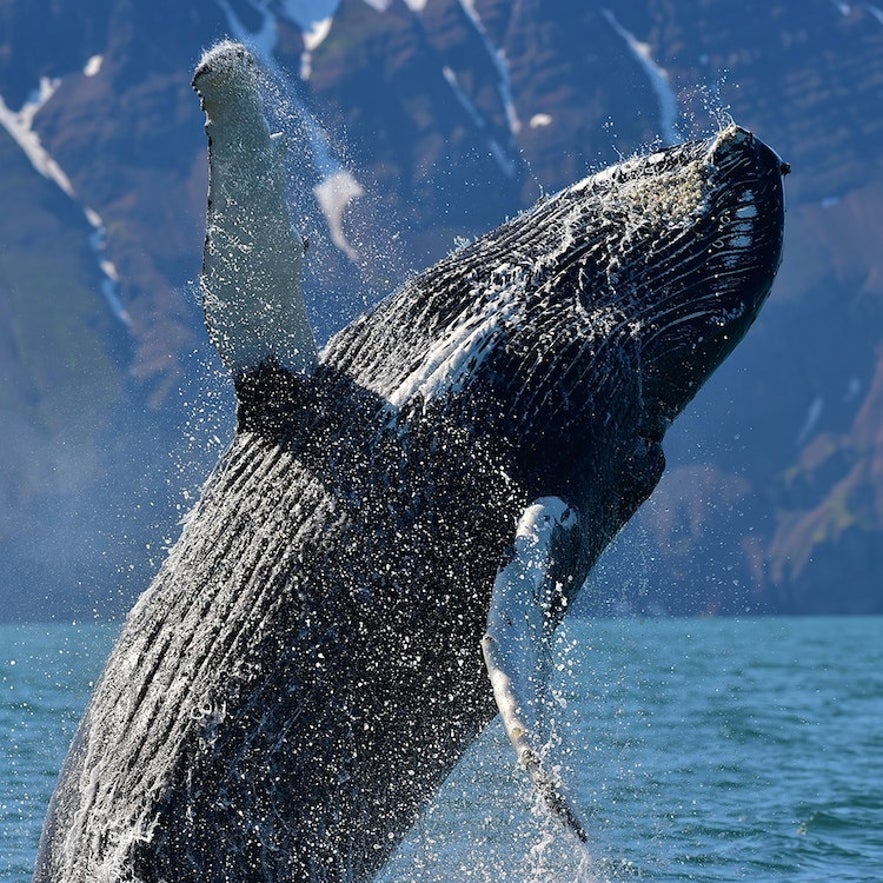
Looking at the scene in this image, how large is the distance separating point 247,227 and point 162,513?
102861 millimetres

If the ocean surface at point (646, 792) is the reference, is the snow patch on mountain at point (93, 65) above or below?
below

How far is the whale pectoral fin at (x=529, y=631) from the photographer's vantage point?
4141 millimetres

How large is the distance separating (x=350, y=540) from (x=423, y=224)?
16401cm

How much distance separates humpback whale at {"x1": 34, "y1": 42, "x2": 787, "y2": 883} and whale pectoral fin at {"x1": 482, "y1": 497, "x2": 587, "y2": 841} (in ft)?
0.04

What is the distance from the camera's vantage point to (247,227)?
529 cm

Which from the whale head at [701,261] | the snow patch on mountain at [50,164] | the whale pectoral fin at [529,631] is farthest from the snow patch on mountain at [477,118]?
the whale pectoral fin at [529,631]

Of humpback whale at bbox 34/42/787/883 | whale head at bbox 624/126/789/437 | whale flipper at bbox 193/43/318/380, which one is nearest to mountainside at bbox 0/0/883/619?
whale head at bbox 624/126/789/437

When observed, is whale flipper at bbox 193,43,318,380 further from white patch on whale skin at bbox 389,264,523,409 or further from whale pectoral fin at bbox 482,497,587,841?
whale pectoral fin at bbox 482,497,587,841

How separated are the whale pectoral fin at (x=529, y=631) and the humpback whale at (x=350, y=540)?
13 millimetres

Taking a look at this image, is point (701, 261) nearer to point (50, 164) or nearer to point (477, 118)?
point (50, 164)

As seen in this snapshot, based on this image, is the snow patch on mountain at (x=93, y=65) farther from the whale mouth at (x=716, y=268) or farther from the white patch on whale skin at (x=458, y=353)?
the white patch on whale skin at (x=458, y=353)

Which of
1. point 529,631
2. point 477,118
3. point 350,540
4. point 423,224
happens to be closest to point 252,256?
point 350,540

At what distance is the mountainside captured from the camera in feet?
443

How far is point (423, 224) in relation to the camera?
548 feet
